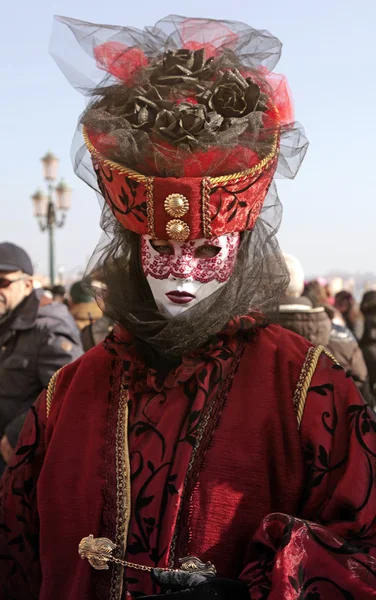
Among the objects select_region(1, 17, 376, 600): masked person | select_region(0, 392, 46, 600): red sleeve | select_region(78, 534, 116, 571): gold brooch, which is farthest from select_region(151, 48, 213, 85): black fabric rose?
select_region(78, 534, 116, 571): gold brooch

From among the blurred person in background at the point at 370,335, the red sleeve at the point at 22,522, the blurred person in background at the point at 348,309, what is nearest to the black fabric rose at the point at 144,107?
the red sleeve at the point at 22,522

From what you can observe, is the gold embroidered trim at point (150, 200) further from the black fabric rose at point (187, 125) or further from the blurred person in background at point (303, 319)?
the blurred person in background at point (303, 319)

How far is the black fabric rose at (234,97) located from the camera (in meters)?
2.22

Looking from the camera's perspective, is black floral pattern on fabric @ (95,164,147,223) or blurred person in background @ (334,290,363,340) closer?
black floral pattern on fabric @ (95,164,147,223)

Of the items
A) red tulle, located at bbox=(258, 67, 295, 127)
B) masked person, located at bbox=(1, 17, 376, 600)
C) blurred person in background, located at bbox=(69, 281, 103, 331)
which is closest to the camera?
masked person, located at bbox=(1, 17, 376, 600)

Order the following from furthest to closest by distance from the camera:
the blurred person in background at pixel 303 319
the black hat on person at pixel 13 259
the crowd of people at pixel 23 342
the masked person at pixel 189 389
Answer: the black hat on person at pixel 13 259 < the crowd of people at pixel 23 342 < the blurred person in background at pixel 303 319 < the masked person at pixel 189 389

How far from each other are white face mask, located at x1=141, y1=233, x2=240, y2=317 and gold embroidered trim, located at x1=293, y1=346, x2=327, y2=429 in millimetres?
305

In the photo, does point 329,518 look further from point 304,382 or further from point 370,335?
point 370,335

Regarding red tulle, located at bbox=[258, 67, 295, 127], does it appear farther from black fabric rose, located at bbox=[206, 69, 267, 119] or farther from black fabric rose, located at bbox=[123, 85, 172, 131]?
black fabric rose, located at bbox=[123, 85, 172, 131]

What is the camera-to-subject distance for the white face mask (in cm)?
223

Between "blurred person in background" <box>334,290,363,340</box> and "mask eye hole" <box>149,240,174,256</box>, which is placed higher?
"mask eye hole" <box>149,240,174,256</box>

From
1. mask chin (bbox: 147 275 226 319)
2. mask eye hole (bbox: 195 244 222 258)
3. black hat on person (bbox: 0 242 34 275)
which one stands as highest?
mask eye hole (bbox: 195 244 222 258)

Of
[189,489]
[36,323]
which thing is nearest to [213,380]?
[189,489]

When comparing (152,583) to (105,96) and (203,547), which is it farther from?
(105,96)
